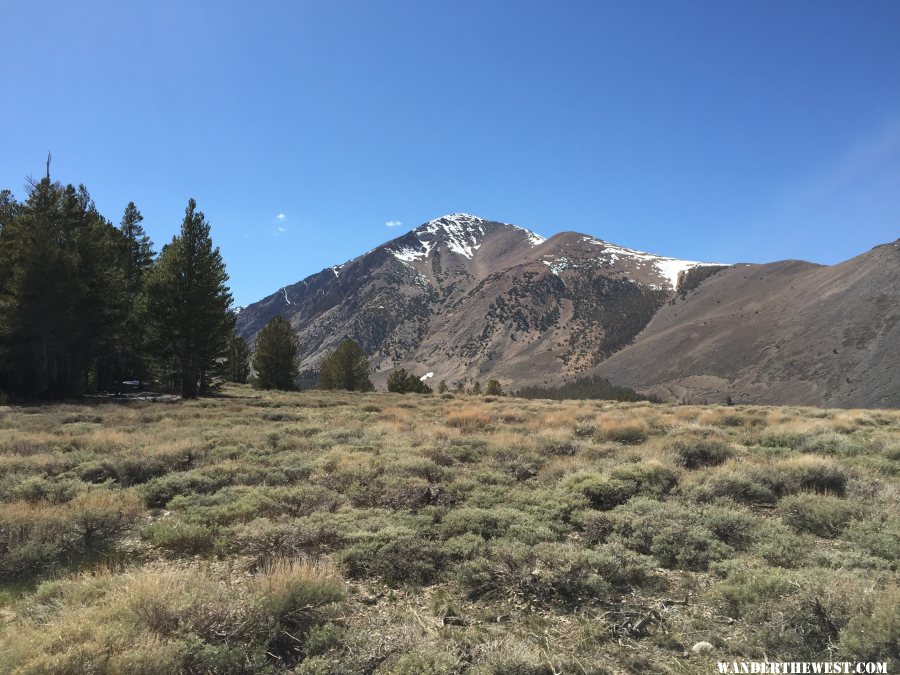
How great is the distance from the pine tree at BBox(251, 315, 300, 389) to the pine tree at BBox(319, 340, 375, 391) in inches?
271

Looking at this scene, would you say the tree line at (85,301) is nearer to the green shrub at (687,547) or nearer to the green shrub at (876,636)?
the green shrub at (687,547)

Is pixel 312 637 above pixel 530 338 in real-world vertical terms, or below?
below

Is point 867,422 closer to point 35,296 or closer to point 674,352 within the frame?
point 35,296

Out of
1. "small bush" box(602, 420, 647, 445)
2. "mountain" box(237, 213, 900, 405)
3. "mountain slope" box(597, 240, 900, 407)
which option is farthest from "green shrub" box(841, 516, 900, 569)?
"mountain" box(237, 213, 900, 405)

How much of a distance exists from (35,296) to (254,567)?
28.3 m

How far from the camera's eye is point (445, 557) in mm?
6211

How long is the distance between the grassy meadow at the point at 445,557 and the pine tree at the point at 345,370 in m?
42.7

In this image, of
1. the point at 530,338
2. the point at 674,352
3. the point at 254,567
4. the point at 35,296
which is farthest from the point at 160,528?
the point at 530,338

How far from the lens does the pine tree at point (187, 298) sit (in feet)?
98.9

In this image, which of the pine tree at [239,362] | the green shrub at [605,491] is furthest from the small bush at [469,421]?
the pine tree at [239,362]

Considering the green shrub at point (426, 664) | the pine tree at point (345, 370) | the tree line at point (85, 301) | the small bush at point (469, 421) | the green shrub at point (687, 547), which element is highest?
the tree line at point (85, 301)

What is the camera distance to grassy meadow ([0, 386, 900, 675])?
4066 mm

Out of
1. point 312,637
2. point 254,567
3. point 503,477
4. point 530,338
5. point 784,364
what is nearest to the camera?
point 312,637

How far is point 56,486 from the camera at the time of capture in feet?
27.7
